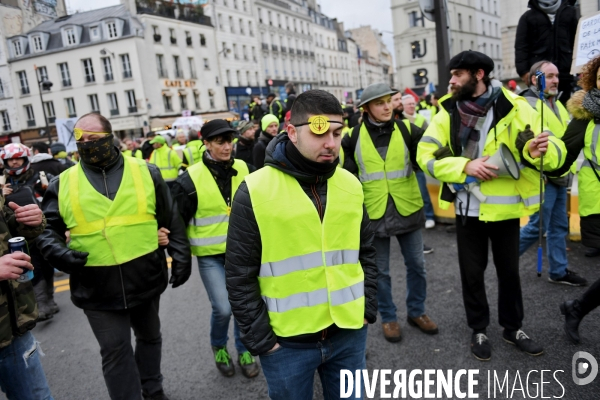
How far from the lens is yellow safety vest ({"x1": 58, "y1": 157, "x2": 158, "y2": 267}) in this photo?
295 centimetres

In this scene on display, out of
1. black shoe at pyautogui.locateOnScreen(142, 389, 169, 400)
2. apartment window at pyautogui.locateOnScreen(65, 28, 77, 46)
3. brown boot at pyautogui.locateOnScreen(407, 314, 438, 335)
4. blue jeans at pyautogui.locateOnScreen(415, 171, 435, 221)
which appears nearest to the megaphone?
brown boot at pyautogui.locateOnScreen(407, 314, 438, 335)

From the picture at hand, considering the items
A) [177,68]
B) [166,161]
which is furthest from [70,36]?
[166,161]

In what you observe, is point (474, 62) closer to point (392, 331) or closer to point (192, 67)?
point (392, 331)

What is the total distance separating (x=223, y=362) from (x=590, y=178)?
10.5 feet

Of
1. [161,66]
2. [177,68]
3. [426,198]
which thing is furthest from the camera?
[177,68]

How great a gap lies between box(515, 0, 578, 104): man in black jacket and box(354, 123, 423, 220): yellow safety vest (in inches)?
104

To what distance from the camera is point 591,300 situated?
3461mm

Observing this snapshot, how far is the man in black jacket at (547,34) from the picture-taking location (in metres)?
5.59

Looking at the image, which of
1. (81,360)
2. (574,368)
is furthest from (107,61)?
(574,368)

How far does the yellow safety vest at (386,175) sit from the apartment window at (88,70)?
4218 cm

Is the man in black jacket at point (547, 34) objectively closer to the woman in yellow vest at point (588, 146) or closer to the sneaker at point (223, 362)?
the woman in yellow vest at point (588, 146)

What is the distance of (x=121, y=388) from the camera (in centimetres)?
302

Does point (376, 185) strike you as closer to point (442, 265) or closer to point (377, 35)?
point (442, 265)

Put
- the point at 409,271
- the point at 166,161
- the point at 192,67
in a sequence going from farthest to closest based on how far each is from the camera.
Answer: the point at 192,67
the point at 166,161
the point at 409,271
